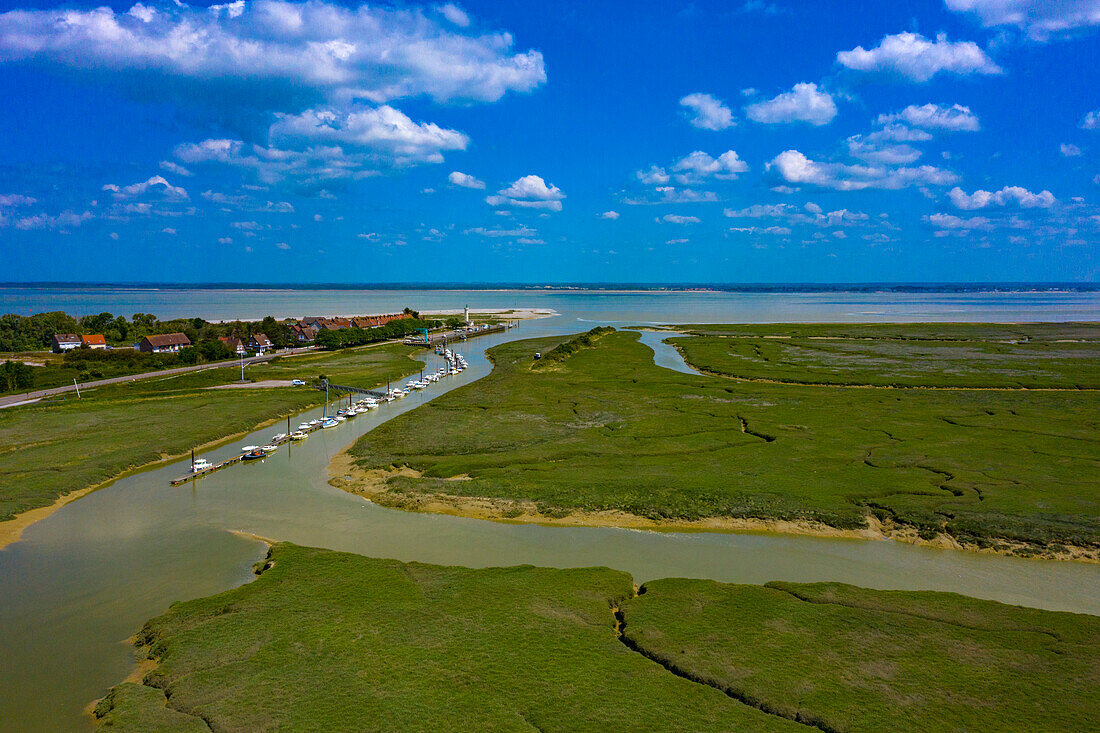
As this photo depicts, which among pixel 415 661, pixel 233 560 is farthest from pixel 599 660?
pixel 233 560

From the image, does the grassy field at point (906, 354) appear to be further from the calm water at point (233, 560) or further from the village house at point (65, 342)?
the village house at point (65, 342)

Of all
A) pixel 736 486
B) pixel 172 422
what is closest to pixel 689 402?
pixel 736 486

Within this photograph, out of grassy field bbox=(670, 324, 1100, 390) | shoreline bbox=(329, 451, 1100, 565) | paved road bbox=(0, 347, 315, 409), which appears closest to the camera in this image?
shoreline bbox=(329, 451, 1100, 565)

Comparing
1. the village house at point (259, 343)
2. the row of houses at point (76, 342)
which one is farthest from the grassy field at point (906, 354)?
the row of houses at point (76, 342)

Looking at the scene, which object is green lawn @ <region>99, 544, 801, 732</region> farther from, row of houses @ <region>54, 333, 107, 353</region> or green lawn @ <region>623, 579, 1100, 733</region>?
row of houses @ <region>54, 333, 107, 353</region>

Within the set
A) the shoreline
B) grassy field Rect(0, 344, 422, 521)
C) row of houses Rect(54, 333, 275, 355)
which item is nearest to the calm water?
the shoreline
